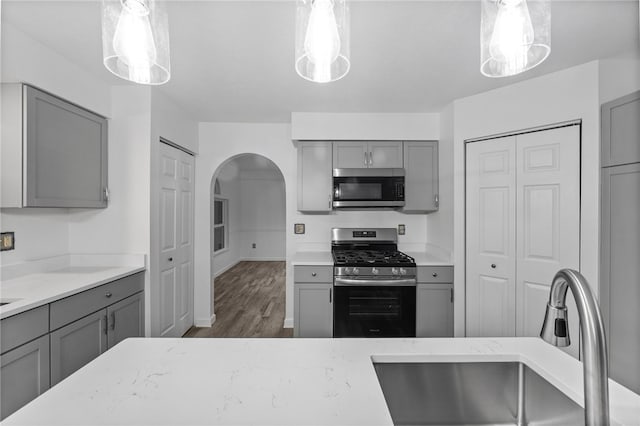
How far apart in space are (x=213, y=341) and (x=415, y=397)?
736mm

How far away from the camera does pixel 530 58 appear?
92 cm

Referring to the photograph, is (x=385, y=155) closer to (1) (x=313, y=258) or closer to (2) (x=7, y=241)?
(1) (x=313, y=258)

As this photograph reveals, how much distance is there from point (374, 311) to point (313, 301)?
22.5 inches

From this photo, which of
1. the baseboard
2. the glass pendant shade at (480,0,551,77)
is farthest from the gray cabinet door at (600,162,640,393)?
the baseboard

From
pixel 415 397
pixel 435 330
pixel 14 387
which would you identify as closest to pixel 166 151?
pixel 14 387

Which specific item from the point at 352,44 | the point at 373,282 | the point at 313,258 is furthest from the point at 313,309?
the point at 352,44

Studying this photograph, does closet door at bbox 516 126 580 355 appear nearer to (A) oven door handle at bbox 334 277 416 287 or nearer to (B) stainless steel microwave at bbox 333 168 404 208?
(A) oven door handle at bbox 334 277 416 287

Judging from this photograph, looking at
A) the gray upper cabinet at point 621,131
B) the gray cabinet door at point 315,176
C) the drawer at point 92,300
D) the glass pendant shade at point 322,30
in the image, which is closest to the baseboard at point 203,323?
the drawer at point 92,300

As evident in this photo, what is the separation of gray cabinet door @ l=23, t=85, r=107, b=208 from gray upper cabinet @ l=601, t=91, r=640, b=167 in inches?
144

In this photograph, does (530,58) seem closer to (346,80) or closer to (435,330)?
(346,80)

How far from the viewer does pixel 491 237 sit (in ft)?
8.70

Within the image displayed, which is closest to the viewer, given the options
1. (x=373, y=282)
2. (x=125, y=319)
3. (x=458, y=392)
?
(x=458, y=392)

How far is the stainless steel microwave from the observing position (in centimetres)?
320

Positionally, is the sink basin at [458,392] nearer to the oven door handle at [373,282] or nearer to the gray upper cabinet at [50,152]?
the oven door handle at [373,282]
